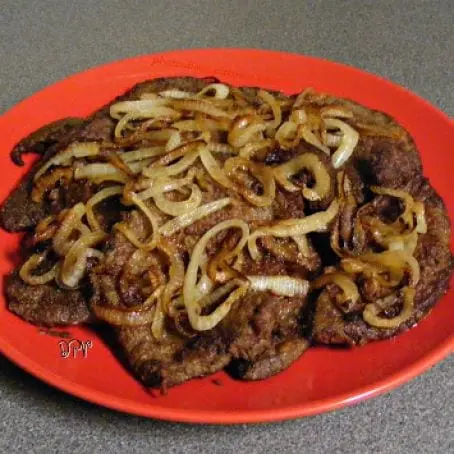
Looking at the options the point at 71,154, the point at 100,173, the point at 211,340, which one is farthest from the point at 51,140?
the point at 211,340

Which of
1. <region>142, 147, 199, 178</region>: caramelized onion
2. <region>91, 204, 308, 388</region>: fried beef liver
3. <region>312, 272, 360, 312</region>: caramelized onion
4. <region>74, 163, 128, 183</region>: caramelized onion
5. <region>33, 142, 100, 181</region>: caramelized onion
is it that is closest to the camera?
<region>91, 204, 308, 388</region>: fried beef liver

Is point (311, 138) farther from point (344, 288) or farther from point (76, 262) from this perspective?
point (76, 262)

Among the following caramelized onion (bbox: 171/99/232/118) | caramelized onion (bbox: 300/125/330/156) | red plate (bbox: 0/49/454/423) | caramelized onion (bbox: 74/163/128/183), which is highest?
caramelized onion (bbox: 171/99/232/118)

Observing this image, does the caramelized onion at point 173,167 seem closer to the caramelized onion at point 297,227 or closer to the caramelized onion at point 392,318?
the caramelized onion at point 297,227

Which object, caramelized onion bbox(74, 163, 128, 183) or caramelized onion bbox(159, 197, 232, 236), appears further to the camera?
caramelized onion bbox(74, 163, 128, 183)

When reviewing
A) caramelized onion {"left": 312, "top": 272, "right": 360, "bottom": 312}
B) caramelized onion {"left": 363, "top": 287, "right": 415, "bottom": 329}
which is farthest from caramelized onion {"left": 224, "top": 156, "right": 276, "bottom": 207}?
caramelized onion {"left": 363, "top": 287, "right": 415, "bottom": 329}

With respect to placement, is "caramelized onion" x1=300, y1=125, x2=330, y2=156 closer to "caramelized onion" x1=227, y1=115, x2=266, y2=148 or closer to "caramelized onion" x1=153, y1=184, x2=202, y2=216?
"caramelized onion" x1=227, y1=115, x2=266, y2=148

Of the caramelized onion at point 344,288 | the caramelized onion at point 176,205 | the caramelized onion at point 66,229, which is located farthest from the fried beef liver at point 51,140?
the caramelized onion at point 344,288
